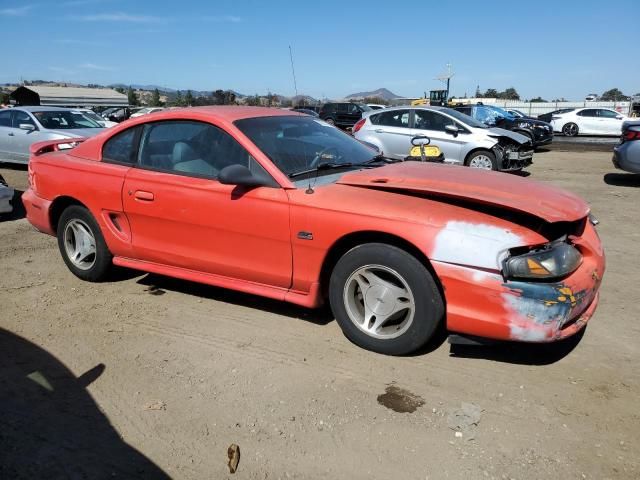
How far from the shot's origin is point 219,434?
8.71 feet

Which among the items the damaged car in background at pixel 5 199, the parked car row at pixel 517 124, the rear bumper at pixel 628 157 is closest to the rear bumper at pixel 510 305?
the damaged car in background at pixel 5 199

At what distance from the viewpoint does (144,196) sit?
159 inches

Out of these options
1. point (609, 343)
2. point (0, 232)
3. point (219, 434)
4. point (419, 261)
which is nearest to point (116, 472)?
point (219, 434)

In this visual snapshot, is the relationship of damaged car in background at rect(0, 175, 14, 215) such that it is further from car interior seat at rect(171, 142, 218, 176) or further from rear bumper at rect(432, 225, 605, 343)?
rear bumper at rect(432, 225, 605, 343)

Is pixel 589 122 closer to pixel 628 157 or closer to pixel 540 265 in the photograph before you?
pixel 628 157

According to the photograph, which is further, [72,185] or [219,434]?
[72,185]

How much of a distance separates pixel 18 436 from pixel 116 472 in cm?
64

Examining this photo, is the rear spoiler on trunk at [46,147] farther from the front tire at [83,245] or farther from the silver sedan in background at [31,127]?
the silver sedan in background at [31,127]

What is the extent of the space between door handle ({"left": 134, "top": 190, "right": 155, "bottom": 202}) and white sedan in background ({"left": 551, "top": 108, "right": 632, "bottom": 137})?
24.1 meters

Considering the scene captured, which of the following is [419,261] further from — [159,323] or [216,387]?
[159,323]

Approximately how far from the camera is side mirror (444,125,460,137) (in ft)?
36.1

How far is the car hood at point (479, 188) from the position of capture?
3.08 meters

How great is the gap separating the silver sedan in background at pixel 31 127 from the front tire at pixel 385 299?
9624 millimetres

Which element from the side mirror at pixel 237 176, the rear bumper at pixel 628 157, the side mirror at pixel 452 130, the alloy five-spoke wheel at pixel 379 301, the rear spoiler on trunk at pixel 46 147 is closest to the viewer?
the alloy five-spoke wheel at pixel 379 301
